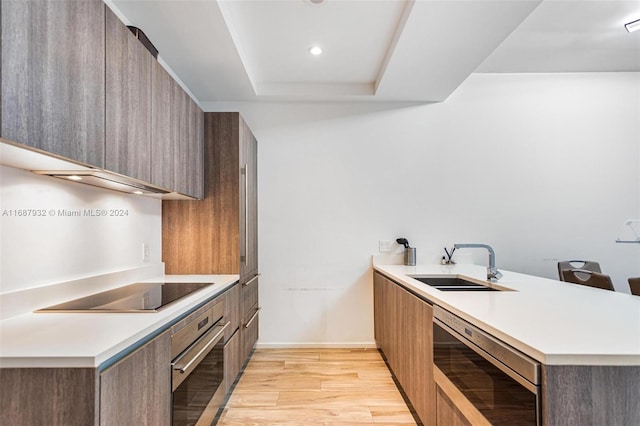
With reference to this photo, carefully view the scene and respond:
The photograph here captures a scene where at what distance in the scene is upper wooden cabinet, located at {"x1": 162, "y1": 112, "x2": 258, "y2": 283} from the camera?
2.59 metres

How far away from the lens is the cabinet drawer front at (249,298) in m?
2.70

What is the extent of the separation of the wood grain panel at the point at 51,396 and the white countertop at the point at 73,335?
25 mm

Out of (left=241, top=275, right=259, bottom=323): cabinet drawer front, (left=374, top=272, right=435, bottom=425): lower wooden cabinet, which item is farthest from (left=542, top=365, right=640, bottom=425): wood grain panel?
(left=241, top=275, right=259, bottom=323): cabinet drawer front

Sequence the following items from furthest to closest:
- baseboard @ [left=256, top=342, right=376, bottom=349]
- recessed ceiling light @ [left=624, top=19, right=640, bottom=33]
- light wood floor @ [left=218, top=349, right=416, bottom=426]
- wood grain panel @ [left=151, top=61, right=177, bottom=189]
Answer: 1. baseboard @ [left=256, top=342, right=376, bottom=349]
2. recessed ceiling light @ [left=624, top=19, right=640, bottom=33]
3. light wood floor @ [left=218, top=349, right=416, bottom=426]
4. wood grain panel @ [left=151, top=61, right=177, bottom=189]

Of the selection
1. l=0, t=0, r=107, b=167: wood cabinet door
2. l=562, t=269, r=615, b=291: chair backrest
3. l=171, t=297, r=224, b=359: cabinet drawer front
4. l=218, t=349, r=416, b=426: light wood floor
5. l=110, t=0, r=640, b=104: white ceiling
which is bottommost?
l=218, t=349, r=416, b=426: light wood floor

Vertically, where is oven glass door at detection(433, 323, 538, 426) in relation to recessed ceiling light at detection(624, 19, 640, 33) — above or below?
below

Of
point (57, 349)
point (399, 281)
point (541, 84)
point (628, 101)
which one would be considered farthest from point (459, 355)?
point (628, 101)

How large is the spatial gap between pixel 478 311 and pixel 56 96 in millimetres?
1706

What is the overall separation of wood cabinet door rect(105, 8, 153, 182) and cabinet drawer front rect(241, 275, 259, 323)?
4.34 feet

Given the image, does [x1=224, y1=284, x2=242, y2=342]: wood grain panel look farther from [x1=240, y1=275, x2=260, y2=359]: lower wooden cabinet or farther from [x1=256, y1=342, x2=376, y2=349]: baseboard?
[x1=256, y1=342, x2=376, y2=349]: baseboard

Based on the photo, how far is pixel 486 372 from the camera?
48.5 inches

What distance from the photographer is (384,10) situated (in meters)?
2.17

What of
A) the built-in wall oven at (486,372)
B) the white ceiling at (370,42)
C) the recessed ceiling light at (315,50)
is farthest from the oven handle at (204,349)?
the recessed ceiling light at (315,50)

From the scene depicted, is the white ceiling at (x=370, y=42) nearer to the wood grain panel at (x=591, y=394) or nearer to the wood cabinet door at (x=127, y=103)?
the wood cabinet door at (x=127, y=103)
